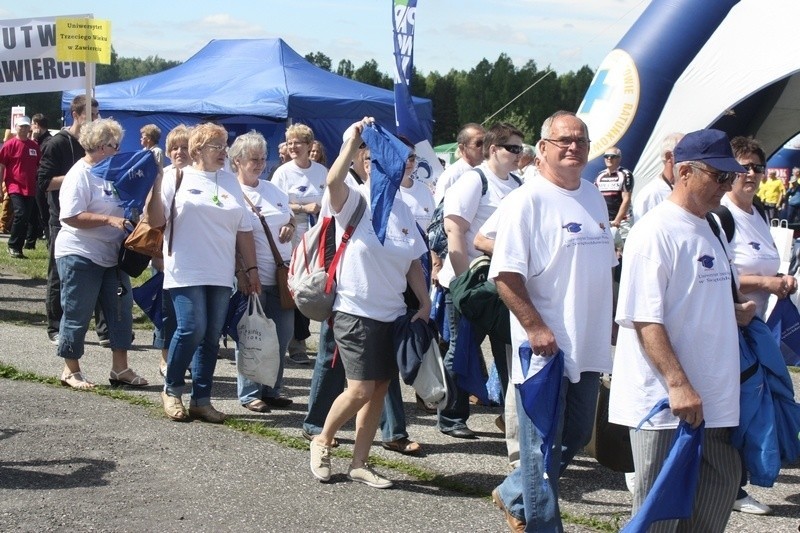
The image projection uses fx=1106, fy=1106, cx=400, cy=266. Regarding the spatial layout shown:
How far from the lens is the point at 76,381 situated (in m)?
7.51

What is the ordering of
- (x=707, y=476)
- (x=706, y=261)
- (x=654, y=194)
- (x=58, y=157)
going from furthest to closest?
(x=58, y=157) < (x=654, y=194) < (x=707, y=476) < (x=706, y=261)

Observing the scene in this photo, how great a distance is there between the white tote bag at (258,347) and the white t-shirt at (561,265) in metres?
2.73

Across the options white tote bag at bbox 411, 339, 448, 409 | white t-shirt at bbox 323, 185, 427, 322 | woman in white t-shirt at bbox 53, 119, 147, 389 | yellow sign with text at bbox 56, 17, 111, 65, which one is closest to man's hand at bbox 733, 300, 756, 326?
white tote bag at bbox 411, 339, 448, 409

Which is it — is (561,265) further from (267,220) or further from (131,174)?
(267,220)

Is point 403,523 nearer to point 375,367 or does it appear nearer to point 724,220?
point 375,367

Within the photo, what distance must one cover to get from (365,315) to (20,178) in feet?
39.7

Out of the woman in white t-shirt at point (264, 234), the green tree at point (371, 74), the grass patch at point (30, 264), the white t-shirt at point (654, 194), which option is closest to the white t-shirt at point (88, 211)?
the woman in white t-shirt at point (264, 234)

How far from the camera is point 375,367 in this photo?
5.45m

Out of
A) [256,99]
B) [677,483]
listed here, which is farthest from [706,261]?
[256,99]

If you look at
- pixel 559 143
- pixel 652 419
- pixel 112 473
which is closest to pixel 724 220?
pixel 559 143

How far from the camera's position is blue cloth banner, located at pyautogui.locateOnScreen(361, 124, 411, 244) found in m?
5.34

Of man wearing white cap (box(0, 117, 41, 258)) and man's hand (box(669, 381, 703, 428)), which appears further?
man wearing white cap (box(0, 117, 41, 258))

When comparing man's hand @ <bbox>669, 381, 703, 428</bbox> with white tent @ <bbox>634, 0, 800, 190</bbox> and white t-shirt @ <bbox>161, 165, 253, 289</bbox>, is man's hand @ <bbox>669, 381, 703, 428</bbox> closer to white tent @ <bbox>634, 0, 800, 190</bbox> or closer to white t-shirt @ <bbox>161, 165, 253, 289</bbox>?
white t-shirt @ <bbox>161, 165, 253, 289</bbox>

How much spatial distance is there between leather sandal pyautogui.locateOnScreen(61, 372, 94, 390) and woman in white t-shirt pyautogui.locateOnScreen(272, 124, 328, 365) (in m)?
2.18
